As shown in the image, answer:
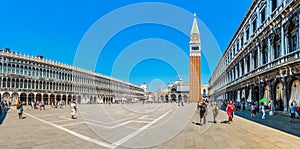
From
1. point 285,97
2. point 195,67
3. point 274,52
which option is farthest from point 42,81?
point 195,67

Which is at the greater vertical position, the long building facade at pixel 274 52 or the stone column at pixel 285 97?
the long building facade at pixel 274 52

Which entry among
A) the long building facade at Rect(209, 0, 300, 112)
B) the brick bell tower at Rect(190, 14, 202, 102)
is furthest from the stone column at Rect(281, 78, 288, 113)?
the brick bell tower at Rect(190, 14, 202, 102)

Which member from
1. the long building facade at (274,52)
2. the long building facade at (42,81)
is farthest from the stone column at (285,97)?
the long building facade at (42,81)

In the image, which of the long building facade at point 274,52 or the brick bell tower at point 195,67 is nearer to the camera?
the long building facade at point 274,52

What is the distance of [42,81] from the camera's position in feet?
217

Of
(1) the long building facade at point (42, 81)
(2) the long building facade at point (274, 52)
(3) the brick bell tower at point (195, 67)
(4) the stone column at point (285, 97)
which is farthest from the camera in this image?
(3) the brick bell tower at point (195, 67)

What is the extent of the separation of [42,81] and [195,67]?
6945 cm

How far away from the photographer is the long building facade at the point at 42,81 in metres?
55.8

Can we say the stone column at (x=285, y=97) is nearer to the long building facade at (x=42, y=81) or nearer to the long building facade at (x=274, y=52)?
the long building facade at (x=274, y=52)

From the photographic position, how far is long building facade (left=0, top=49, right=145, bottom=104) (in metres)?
55.8

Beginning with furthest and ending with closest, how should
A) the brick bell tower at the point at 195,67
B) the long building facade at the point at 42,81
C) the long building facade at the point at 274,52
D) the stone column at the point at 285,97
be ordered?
the brick bell tower at the point at 195,67
the long building facade at the point at 42,81
the stone column at the point at 285,97
the long building facade at the point at 274,52

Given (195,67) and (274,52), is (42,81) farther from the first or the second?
(195,67)

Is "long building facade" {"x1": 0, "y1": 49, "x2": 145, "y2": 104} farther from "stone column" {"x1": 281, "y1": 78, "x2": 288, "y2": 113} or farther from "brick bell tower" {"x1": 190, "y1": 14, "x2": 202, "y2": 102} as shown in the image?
"stone column" {"x1": 281, "y1": 78, "x2": 288, "y2": 113}

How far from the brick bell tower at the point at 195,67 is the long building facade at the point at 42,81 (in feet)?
137
